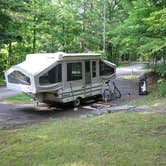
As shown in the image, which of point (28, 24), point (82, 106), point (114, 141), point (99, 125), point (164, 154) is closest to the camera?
point (164, 154)

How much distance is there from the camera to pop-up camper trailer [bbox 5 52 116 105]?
43.8 feet

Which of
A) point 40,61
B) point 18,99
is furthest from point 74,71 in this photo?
point 18,99

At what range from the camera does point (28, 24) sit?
27.8 metres

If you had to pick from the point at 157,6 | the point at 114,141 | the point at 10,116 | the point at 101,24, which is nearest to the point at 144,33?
the point at 157,6

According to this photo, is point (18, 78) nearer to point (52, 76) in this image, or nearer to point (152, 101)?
point (52, 76)

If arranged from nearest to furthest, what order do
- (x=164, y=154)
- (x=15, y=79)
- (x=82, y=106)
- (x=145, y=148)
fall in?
(x=164, y=154)
(x=145, y=148)
(x=15, y=79)
(x=82, y=106)

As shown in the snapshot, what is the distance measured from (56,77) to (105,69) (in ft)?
12.8

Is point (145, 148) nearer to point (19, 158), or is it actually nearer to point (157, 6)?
point (19, 158)

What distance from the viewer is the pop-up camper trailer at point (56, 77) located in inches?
526

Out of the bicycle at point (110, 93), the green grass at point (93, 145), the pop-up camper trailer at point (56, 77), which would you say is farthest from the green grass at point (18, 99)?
the green grass at point (93, 145)

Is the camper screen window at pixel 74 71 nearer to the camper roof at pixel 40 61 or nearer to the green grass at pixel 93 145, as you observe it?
the camper roof at pixel 40 61

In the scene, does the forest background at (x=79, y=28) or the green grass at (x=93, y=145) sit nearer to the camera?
the green grass at (x=93, y=145)

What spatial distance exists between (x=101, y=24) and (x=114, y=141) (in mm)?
33738

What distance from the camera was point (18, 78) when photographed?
13.9m
